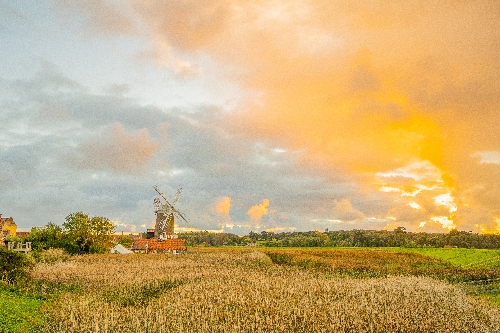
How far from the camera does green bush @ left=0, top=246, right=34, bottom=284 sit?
22.7m

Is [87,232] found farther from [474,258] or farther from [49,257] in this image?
[474,258]

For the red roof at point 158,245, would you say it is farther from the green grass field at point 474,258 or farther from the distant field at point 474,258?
the distant field at point 474,258

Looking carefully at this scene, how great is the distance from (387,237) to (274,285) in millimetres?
118723

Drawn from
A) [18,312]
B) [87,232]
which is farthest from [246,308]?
[87,232]

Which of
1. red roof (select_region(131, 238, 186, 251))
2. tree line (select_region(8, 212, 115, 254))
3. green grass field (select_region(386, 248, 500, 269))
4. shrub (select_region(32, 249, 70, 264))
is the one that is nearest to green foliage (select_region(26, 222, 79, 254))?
tree line (select_region(8, 212, 115, 254))

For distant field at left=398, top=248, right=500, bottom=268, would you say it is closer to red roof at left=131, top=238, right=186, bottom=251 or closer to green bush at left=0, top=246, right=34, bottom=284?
red roof at left=131, top=238, right=186, bottom=251

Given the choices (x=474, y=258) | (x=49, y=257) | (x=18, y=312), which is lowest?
(x=474, y=258)

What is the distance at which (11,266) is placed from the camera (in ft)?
76.0

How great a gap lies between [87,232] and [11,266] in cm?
3547

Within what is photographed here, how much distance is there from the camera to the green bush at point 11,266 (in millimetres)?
22688

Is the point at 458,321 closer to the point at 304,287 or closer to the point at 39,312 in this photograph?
the point at 304,287

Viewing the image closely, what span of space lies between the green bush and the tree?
113ft

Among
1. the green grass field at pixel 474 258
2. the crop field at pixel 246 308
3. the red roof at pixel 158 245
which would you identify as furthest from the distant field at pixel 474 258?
the red roof at pixel 158 245

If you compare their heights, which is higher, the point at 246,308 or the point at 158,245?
the point at 246,308
